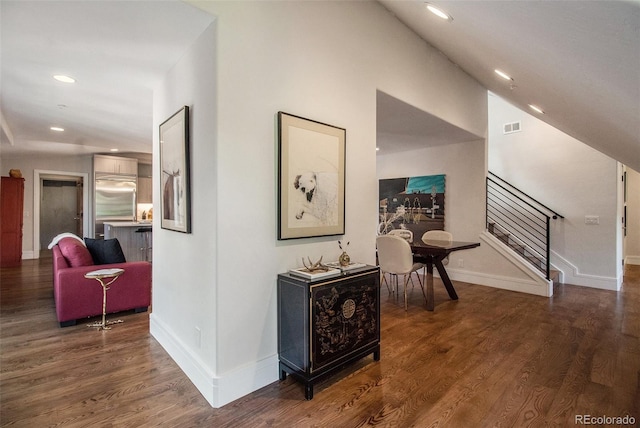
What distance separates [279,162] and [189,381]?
173 cm

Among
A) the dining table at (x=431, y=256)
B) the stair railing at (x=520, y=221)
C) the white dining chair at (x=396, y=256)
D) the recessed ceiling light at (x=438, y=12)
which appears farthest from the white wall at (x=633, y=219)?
the recessed ceiling light at (x=438, y=12)

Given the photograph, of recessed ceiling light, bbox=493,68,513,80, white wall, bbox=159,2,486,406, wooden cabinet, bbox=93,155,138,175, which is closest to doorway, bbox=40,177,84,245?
wooden cabinet, bbox=93,155,138,175

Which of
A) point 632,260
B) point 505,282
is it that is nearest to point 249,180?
point 505,282

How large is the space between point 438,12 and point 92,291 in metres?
4.54

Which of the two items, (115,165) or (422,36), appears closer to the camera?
(422,36)

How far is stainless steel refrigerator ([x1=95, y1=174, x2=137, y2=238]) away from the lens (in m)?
7.16

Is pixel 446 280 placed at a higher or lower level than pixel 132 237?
lower

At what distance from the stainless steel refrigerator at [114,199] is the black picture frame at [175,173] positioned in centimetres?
563

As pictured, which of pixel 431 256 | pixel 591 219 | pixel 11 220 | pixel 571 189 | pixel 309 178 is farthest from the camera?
pixel 11 220

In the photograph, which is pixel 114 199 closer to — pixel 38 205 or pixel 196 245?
pixel 38 205

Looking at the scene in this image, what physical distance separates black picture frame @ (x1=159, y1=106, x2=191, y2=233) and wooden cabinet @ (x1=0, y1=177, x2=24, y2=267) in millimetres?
6312

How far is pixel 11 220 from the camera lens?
6.66 meters

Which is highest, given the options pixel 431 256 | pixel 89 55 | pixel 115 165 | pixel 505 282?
pixel 89 55

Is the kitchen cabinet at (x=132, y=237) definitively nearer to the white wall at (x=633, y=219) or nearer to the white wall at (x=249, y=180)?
the white wall at (x=249, y=180)
